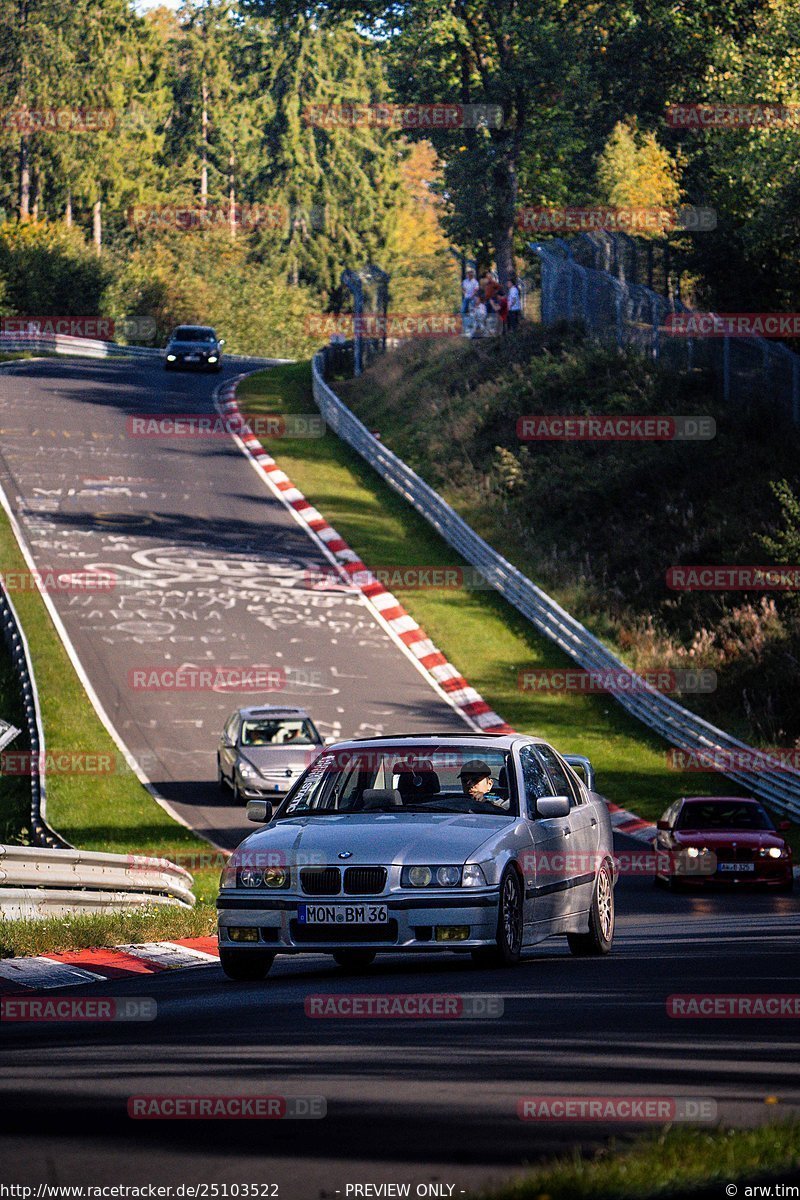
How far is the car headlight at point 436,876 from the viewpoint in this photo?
34.7ft

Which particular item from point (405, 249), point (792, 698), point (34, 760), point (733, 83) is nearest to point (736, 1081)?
point (34, 760)

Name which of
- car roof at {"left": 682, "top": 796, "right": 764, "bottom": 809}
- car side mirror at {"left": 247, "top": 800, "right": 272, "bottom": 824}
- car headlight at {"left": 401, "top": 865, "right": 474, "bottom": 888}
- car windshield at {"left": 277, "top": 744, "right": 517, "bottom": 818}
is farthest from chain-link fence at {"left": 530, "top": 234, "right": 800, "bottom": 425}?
car headlight at {"left": 401, "top": 865, "right": 474, "bottom": 888}

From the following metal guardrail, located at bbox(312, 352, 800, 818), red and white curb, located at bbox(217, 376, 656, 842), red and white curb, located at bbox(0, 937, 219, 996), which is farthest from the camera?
metal guardrail, located at bbox(312, 352, 800, 818)

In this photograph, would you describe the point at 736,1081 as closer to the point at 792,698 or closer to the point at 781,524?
the point at 792,698

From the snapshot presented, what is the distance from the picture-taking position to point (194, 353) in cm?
6656

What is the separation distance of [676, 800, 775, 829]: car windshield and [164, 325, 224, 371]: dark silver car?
47.1 m

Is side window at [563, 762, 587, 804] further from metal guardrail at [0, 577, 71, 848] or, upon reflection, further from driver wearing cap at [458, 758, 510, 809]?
metal guardrail at [0, 577, 71, 848]

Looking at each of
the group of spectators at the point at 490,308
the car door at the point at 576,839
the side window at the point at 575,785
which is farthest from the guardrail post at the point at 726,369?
the car door at the point at 576,839

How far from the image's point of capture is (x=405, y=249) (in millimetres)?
143375

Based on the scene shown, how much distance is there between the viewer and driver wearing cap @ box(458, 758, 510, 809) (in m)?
11.7

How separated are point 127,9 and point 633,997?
116 m

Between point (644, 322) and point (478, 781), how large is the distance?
35748 millimetres

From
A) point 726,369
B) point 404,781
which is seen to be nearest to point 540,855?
point 404,781

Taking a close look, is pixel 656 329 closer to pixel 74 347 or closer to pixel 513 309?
pixel 513 309
